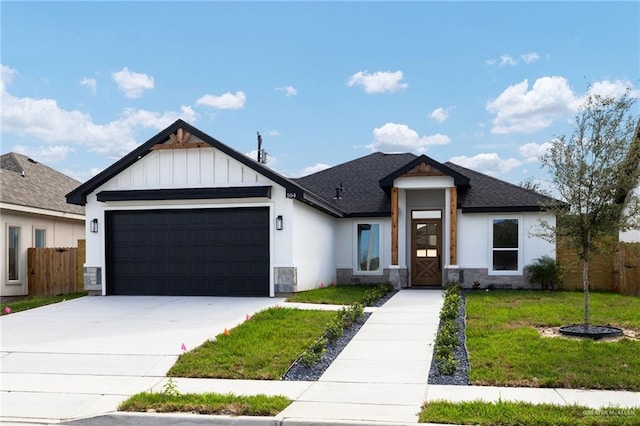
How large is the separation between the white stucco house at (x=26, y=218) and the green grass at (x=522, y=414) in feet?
51.2

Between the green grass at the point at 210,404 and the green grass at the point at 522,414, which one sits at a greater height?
the green grass at the point at 522,414

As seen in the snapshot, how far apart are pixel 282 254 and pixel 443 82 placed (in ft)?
25.4

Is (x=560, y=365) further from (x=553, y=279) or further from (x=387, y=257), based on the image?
(x=387, y=257)

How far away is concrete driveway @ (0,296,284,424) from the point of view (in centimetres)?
732

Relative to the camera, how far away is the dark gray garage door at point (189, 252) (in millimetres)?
15898

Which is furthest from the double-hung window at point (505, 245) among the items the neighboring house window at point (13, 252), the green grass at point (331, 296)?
the neighboring house window at point (13, 252)

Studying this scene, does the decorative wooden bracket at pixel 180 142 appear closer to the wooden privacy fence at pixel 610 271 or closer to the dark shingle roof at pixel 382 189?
the dark shingle roof at pixel 382 189

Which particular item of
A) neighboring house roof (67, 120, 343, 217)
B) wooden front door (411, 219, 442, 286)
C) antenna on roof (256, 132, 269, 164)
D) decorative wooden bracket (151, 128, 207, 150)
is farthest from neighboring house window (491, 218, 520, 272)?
antenna on roof (256, 132, 269, 164)

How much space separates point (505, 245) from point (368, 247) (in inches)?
181

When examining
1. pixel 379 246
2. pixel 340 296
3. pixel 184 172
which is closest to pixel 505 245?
pixel 379 246

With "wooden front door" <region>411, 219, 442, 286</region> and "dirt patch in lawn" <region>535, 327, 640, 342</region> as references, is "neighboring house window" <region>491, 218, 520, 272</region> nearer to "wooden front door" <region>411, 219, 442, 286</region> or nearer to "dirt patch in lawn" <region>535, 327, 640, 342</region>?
"wooden front door" <region>411, 219, 442, 286</region>

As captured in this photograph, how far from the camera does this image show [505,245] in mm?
19391

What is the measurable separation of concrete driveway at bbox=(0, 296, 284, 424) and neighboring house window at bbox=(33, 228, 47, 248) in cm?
581

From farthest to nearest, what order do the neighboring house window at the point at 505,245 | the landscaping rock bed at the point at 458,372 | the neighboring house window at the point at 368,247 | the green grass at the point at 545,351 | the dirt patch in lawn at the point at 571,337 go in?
the neighboring house window at the point at 368,247 < the neighboring house window at the point at 505,245 < the dirt patch in lawn at the point at 571,337 < the landscaping rock bed at the point at 458,372 < the green grass at the point at 545,351
